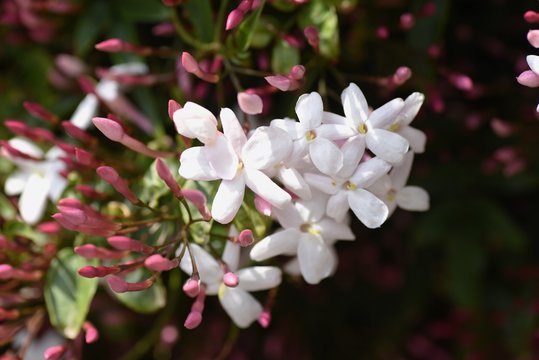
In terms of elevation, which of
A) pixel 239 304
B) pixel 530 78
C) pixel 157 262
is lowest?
pixel 239 304

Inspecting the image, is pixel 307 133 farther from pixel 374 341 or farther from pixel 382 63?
pixel 374 341

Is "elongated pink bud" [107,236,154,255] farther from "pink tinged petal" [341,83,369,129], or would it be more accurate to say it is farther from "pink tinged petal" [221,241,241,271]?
"pink tinged petal" [341,83,369,129]

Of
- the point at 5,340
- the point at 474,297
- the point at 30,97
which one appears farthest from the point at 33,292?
the point at 474,297

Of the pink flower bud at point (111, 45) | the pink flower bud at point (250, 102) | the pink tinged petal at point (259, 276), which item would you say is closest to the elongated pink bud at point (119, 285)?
the pink tinged petal at point (259, 276)

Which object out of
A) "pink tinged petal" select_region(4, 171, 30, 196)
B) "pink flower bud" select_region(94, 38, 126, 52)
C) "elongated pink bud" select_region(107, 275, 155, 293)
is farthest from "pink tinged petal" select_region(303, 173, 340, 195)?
"pink tinged petal" select_region(4, 171, 30, 196)

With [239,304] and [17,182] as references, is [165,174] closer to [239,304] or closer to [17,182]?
[239,304]

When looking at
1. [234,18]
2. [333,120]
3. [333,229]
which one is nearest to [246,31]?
[234,18]
